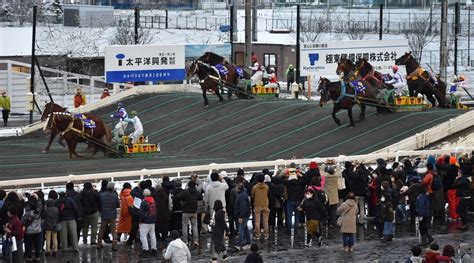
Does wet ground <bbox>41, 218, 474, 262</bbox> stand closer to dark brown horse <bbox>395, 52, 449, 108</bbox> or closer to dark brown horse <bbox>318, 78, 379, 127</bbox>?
dark brown horse <bbox>318, 78, 379, 127</bbox>

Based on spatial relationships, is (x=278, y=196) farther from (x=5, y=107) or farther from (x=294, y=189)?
(x=5, y=107)

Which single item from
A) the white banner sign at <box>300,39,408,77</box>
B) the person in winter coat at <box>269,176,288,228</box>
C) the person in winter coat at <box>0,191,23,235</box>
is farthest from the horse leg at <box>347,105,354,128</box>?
the person in winter coat at <box>0,191,23,235</box>

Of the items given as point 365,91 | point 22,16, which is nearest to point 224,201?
point 365,91

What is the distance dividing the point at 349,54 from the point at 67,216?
24.7 meters

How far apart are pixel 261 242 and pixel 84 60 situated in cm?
4175

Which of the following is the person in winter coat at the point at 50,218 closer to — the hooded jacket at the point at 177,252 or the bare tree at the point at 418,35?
the hooded jacket at the point at 177,252

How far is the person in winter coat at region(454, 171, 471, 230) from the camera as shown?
2656 cm

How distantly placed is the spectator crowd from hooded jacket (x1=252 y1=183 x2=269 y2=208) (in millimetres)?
19

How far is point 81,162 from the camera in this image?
120ft

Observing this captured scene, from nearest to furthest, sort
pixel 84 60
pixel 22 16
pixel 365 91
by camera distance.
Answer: pixel 365 91, pixel 84 60, pixel 22 16

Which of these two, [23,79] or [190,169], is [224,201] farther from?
[23,79]

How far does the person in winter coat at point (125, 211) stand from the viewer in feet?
80.7

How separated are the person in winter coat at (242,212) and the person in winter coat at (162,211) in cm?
128

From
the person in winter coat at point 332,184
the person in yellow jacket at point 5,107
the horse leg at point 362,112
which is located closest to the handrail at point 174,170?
the person in winter coat at point 332,184
